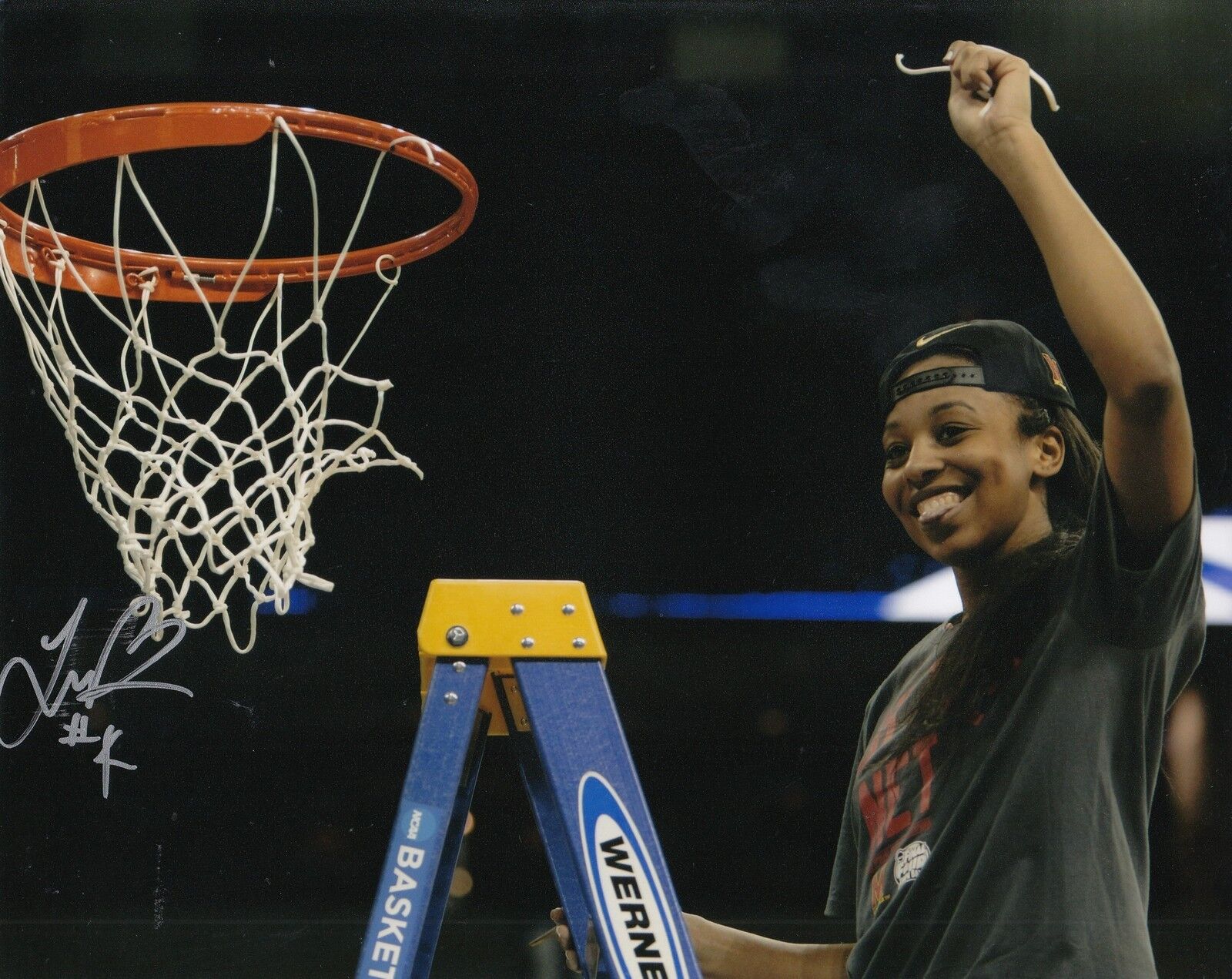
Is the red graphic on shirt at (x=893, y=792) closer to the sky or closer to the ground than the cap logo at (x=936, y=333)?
closer to the ground

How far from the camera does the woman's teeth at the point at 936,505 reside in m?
2.26

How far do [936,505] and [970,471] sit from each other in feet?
0.34

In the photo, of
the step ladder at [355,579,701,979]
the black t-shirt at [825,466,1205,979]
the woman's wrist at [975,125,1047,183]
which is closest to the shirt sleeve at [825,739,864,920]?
the black t-shirt at [825,466,1205,979]

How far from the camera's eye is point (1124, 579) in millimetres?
2021

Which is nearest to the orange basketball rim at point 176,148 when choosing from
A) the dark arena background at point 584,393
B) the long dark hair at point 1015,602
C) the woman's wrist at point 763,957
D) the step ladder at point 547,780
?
the dark arena background at point 584,393

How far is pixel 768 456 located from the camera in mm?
2461

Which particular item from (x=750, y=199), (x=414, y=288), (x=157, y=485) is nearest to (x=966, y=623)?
(x=750, y=199)

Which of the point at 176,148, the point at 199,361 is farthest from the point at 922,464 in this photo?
the point at 176,148

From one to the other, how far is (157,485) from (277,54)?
2.98ft

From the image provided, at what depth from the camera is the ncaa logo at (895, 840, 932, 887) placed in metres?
2.12

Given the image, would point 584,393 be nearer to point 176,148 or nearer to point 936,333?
point 936,333

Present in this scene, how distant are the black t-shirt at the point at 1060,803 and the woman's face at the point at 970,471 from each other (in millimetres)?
134

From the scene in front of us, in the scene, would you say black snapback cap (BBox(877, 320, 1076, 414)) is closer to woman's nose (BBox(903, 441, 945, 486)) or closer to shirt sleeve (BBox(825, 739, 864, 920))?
woman's nose (BBox(903, 441, 945, 486))
